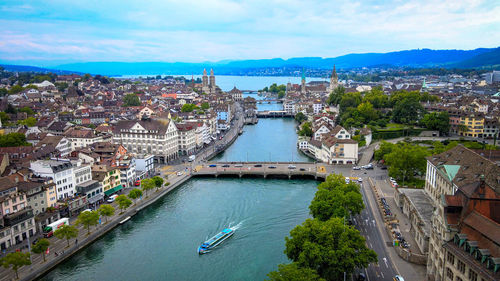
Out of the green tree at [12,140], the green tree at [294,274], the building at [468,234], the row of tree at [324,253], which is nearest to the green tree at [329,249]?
the row of tree at [324,253]

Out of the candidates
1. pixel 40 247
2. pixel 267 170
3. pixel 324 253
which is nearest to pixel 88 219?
pixel 40 247

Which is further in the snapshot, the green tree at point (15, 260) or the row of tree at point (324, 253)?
the green tree at point (15, 260)

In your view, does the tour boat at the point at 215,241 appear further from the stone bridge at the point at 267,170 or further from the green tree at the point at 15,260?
the stone bridge at the point at 267,170

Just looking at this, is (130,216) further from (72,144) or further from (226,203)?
(72,144)

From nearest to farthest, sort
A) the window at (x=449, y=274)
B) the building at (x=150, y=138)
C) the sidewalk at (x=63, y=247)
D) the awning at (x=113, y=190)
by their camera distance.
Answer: the window at (x=449, y=274), the sidewalk at (x=63, y=247), the awning at (x=113, y=190), the building at (x=150, y=138)

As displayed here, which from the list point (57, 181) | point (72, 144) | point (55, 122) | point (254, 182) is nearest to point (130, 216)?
point (57, 181)

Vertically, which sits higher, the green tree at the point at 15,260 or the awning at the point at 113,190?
the green tree at the point at 15,260

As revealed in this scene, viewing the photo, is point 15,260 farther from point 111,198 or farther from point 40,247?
point 111,198

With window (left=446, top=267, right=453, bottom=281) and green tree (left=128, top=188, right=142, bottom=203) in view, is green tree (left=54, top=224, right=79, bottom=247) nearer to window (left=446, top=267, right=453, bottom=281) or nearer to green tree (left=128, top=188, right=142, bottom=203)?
green tree (left=128, top=188, right=142, bottom=203)
